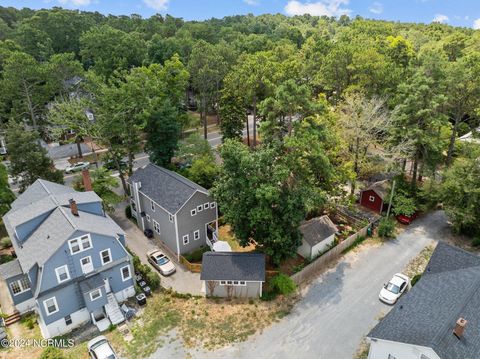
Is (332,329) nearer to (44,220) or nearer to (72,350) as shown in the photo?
(72,350)

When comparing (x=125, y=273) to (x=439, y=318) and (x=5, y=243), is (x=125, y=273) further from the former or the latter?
(x=439, y=318)

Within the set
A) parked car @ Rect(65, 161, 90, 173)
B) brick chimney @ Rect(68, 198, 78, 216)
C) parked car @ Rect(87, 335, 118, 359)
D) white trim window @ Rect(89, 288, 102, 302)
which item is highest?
brick chimney @ Rect(68, 198, 78, 216)

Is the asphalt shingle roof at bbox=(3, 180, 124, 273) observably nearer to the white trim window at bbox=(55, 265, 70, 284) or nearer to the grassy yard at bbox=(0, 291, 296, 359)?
the white trim window at bbox=(55, 265, 70, 284)

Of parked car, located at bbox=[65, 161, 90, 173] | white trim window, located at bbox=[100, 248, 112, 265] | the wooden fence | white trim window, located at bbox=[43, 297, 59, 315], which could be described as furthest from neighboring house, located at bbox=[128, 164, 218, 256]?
parked car, located at bbox=[65, 161, 90, 173]

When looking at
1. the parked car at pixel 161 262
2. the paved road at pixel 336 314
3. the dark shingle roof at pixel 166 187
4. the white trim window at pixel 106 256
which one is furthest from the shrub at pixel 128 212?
the paved road at pixel 336 314

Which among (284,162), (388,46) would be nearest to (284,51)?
(388,46)

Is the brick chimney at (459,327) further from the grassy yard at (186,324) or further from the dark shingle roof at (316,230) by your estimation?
the dark shingle roof at (316,230)
